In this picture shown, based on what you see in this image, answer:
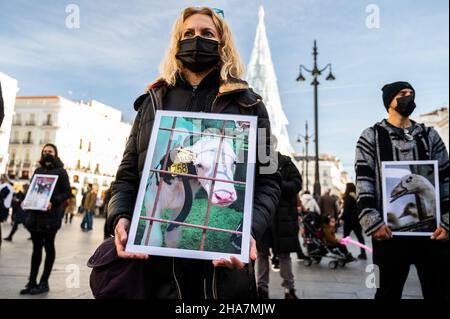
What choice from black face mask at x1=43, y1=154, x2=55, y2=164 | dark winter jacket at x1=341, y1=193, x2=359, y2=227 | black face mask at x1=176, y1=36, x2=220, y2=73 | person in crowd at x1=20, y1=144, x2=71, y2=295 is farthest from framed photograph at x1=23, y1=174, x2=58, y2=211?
dark winter jacket at x1=341, y1=193, x2=359, y2=227

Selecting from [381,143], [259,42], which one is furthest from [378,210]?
[259,42]

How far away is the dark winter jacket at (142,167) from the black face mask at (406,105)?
4.33 feet

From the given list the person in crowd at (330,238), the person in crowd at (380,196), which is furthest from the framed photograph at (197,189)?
the person in crowd at (330,238)

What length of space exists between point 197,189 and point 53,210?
13.3 feet

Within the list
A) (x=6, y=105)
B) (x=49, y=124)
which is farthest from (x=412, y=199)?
(x=49, y=124)

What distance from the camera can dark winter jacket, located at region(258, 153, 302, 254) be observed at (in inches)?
189

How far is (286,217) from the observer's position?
511 cm

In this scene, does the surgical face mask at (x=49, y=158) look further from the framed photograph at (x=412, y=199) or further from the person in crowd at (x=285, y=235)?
the framed photograph at (x=412, y=199)

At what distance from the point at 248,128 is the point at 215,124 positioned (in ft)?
0.42

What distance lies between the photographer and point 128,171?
162 cm

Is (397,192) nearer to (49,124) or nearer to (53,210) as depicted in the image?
(53,210)

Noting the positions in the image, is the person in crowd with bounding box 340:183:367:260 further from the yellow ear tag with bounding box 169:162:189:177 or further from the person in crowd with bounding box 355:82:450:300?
the yellow ear tag with bounding box 169:162:189:177

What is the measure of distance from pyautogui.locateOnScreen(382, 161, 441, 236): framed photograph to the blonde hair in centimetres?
130

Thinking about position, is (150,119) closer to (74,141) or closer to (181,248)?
(181,248)
